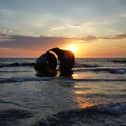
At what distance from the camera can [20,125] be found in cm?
476

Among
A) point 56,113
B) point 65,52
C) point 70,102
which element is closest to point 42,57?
point 65,52

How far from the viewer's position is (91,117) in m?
5.52

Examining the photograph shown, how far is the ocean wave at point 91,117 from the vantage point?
499cm

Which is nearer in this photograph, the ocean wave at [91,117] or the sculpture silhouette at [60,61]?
the ocean wave at [91,117]

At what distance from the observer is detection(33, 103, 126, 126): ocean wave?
16.4ft

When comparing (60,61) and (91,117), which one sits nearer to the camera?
(91,117)

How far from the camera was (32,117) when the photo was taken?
5.41 meters

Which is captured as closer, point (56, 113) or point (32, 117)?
point (32, 117)

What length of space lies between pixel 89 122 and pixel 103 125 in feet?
1.26

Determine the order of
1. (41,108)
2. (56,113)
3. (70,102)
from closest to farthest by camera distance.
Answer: (56,113)
(41,108)
(70,102)

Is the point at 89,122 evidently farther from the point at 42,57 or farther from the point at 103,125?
the point at 42,57

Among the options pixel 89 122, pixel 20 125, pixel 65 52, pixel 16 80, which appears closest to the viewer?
pixel 20 125

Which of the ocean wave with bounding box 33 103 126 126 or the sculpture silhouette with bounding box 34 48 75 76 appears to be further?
the sculpture silhouette with bounding box 34 48 75 76

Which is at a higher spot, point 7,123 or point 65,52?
point 65,52
